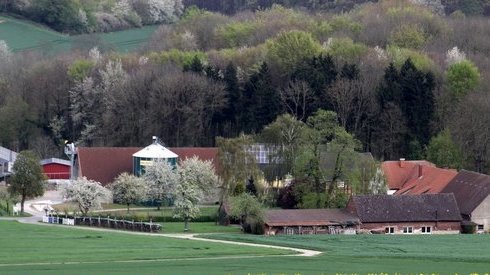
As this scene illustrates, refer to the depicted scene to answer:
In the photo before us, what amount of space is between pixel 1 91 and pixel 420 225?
41.9 m

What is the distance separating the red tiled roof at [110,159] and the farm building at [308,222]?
13.3 metres

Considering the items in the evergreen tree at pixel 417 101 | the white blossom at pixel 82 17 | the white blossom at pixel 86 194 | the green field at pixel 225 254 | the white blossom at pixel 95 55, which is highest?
the white blossom at pixel 82 17

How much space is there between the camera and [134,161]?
10169 cm

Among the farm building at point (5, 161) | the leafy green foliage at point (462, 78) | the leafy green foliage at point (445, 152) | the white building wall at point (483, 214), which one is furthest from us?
the leafy green foliage at point (462, 78)

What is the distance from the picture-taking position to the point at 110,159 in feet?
337

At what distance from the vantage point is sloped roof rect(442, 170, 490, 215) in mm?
89188

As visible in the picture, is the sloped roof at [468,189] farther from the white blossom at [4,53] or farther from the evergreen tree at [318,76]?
the white blossom at [4,53]

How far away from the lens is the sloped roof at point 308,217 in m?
86.4

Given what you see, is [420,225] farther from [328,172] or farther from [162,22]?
[162,22]

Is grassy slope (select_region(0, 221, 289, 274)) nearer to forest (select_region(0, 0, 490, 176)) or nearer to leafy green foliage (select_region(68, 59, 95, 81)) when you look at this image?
forest (select_region(0, 0, 490, 176))

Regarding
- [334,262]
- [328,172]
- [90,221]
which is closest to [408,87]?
[328,172]

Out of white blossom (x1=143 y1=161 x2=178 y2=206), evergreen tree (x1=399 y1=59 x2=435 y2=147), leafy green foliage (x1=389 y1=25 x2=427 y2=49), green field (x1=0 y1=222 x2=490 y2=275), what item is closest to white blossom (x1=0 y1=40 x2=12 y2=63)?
leafy green foliage (x1=389 y1=25 x2=427 y2=49)

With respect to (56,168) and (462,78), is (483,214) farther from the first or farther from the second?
(56,168)

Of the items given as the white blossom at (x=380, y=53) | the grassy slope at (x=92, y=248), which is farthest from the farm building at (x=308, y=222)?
the white blossom at (x=380, y=53)
